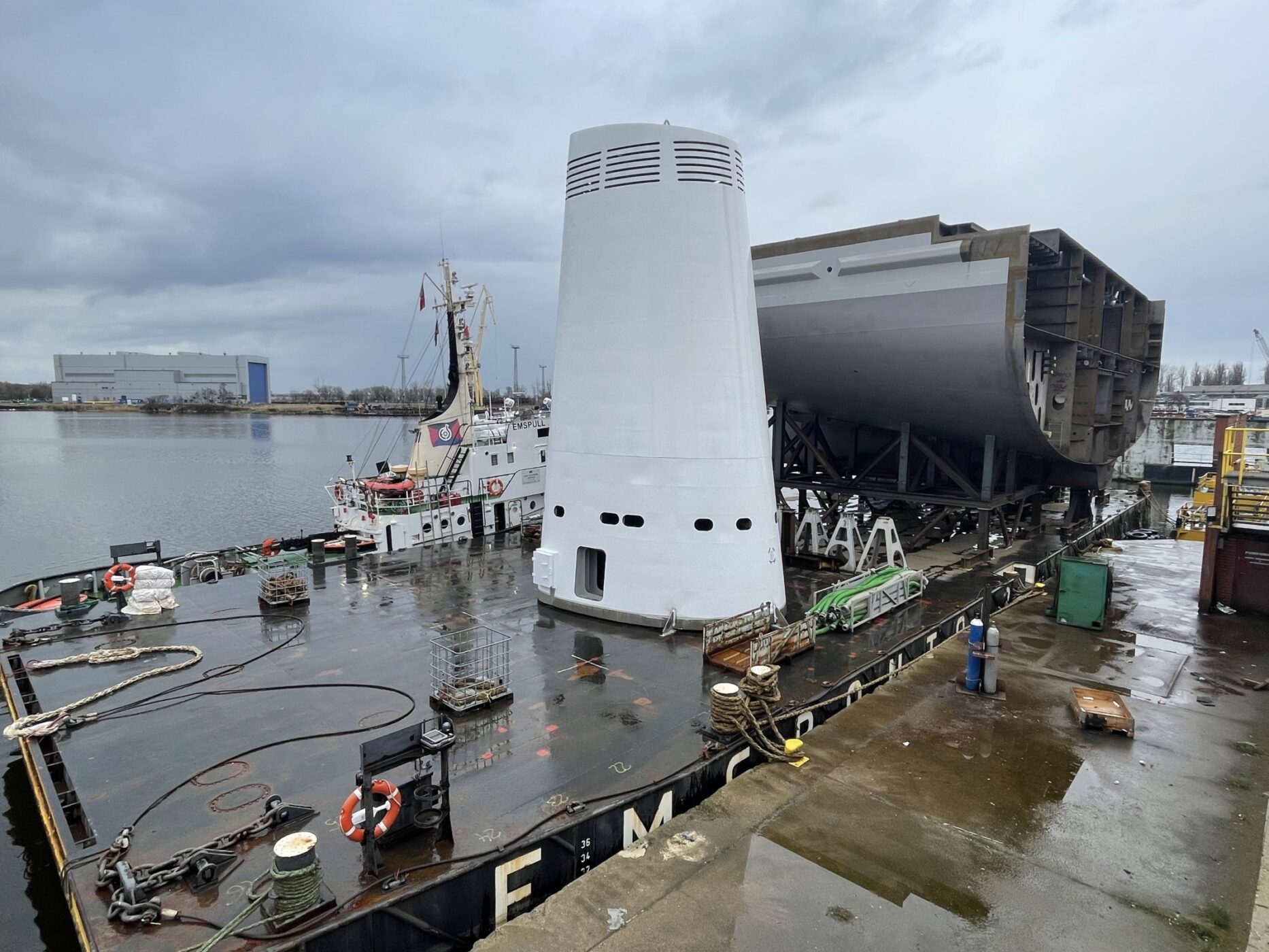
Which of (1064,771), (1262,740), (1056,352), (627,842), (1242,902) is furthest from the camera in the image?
(1056,352)

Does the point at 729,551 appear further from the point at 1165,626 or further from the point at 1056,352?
the point at 1056,352

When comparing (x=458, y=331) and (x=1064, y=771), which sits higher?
(x=458, y=331)

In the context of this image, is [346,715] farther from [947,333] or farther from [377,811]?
[947,333]

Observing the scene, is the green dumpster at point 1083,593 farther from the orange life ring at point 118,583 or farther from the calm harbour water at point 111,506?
the orange life ring at point 118,583

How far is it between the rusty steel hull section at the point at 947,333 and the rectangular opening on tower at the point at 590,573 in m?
10.7

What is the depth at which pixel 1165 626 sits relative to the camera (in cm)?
1681

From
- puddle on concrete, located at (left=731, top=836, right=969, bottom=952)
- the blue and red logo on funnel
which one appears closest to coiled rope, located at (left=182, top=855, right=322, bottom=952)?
puddle on concrete, located at (left=731, top=836, right=969, bottom=952)

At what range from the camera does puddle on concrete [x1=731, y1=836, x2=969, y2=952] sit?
641 centimetres

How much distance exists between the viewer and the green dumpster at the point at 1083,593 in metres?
16.2

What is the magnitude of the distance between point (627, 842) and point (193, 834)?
4962mm

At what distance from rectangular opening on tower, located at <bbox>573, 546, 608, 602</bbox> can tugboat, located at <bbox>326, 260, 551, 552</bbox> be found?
468 inches

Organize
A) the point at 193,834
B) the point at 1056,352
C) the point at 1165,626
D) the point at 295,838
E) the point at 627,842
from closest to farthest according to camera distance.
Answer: the point at 295,838 < the point at 193,834 < the point at 627,842 < the point at 1165,626 < the point at 1056,352

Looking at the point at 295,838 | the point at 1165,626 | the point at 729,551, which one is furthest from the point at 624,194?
the point at 1165,626

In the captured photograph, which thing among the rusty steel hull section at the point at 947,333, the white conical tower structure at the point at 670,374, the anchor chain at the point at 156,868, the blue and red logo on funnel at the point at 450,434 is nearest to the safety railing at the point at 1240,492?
the rusty steel hull section at the point at 947,333
